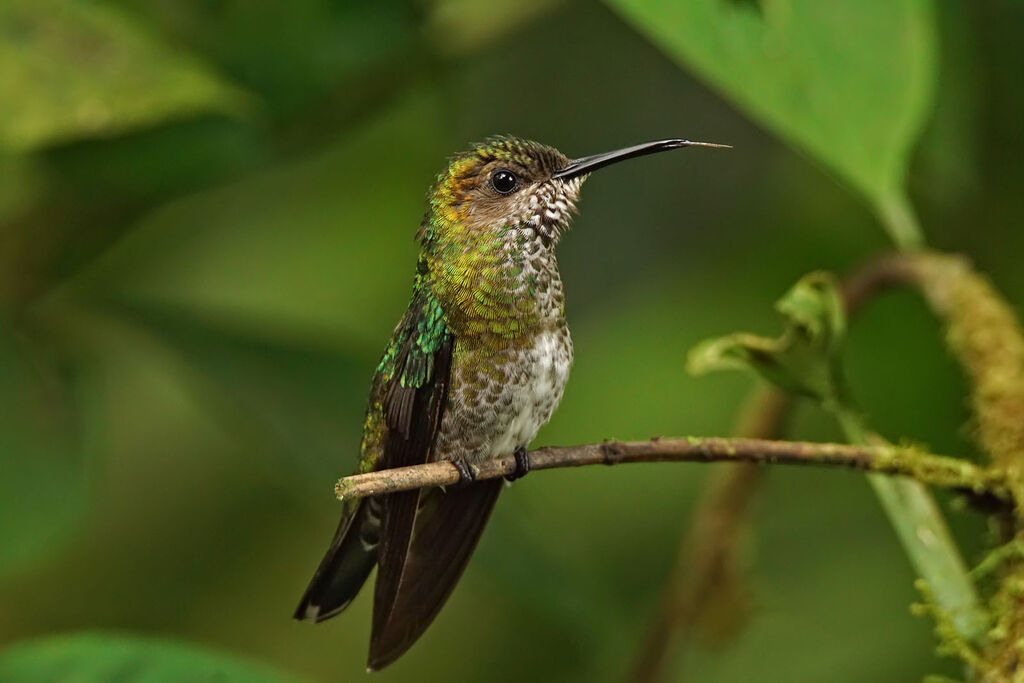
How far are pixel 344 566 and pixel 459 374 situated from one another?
35cm

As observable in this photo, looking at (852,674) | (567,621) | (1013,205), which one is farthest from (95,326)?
(1013,205)

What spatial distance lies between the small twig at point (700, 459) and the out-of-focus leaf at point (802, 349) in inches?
5.7

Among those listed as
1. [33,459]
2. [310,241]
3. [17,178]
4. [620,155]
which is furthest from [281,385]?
[310,241]

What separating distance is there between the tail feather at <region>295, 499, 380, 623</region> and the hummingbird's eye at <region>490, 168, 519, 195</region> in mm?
558

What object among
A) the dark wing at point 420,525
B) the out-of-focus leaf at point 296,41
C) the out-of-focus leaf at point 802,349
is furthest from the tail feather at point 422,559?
the out-of-focus leaf at point 296,41

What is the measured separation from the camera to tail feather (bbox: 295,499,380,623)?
1.55 metres

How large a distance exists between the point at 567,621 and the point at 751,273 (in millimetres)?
1391

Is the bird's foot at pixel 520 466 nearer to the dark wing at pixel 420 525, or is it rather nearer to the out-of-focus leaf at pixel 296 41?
the dark wing at pixel 420 525

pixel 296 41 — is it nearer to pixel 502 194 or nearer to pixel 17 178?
pixel 17 178

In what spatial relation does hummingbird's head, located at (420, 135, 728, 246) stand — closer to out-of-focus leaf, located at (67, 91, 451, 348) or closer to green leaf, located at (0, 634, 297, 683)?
green leaf, located at (0, 634, 297, 683)

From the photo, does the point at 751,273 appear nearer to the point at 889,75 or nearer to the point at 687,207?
the point at 687,207

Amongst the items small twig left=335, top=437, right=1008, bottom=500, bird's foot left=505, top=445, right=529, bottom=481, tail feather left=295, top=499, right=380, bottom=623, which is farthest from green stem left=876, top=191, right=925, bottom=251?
tail feather left=295, top=499, right=380, bottom=623

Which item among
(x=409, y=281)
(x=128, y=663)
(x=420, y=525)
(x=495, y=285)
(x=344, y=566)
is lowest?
(x=128, y=663)

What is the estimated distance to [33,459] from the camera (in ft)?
7.66
